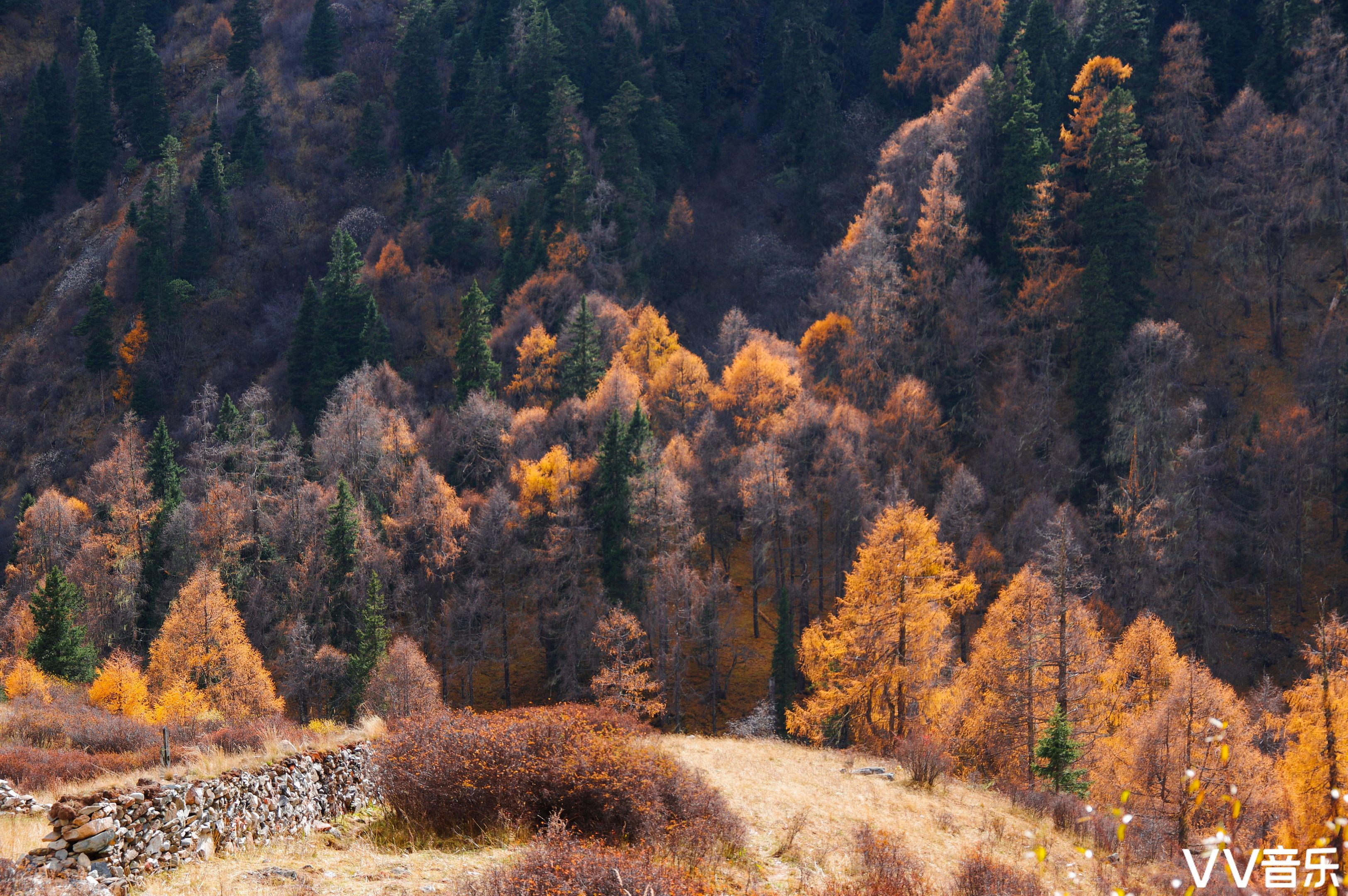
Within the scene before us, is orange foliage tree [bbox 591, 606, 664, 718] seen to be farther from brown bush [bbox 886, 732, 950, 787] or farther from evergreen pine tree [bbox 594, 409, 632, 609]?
brown bush [bbox 886, 732, 950, 787]

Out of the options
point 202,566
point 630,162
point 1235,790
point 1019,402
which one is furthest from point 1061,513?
point 630,162

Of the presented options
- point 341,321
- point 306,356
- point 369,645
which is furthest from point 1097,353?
point 306,356

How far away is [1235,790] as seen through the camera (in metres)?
26.4

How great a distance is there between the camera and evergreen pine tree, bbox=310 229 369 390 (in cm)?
8606

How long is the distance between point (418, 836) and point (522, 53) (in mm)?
103347

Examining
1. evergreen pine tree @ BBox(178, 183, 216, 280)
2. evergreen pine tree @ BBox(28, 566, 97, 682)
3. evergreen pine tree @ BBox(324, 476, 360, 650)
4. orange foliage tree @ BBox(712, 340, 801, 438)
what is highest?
evergreen pine tree @ BBox(178, 183, 216, 280)

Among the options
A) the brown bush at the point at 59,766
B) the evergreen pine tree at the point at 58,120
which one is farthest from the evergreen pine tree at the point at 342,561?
the evergreen pine tree at the point at 58,120

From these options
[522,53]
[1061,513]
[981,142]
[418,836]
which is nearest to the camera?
[418,836]

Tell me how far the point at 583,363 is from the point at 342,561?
87.6 ft

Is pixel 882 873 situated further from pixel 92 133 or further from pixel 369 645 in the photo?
pixel 92 133

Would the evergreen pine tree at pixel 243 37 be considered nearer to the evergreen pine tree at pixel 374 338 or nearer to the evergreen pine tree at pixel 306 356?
the evergreen pine tree at pixel 306 356

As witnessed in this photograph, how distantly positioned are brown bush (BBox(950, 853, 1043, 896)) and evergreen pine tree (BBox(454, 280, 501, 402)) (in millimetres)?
66664

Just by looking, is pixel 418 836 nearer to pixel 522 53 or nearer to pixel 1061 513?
pixel 1061 513

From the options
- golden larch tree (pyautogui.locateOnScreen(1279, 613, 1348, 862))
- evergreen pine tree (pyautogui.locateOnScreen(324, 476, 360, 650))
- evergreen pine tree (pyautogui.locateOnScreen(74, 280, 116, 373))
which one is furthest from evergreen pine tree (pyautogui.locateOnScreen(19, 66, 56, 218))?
golden larch tree (pyautogui.locateOnScreen(1279, 613, 1348, 862))
